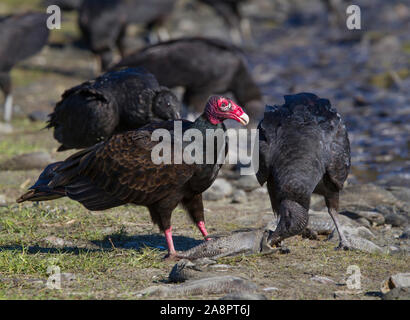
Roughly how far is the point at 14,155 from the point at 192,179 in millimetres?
3137

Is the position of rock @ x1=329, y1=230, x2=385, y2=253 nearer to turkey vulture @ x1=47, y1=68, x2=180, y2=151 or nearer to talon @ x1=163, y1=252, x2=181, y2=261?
talon @ x1=163, y1=252, x2=181, y2=261

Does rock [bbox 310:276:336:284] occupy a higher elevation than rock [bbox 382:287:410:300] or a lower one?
higher

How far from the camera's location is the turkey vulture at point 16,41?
857 centimetres

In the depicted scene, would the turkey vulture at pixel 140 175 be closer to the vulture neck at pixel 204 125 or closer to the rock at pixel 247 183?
the vulture neck at pixel 204 125

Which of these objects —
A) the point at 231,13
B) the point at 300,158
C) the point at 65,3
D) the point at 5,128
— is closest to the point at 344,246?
the point at 300,158

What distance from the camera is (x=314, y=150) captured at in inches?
163

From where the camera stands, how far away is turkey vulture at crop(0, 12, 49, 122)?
8570 millimetres

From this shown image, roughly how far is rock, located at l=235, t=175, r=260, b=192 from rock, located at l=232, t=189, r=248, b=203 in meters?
0.15

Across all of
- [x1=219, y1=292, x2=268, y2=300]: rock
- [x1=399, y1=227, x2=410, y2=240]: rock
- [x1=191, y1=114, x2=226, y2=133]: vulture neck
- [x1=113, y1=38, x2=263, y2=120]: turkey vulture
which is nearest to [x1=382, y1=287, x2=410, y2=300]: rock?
[x1=219, y1=292, x2=268, y2=300]: rock

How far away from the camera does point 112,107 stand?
5.96 meters

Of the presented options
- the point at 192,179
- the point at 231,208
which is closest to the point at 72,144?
the point at 231,208

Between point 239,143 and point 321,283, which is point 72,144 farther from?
point 321,283

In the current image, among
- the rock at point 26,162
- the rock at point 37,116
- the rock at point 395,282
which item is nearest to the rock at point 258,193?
the rock at point 26,162
